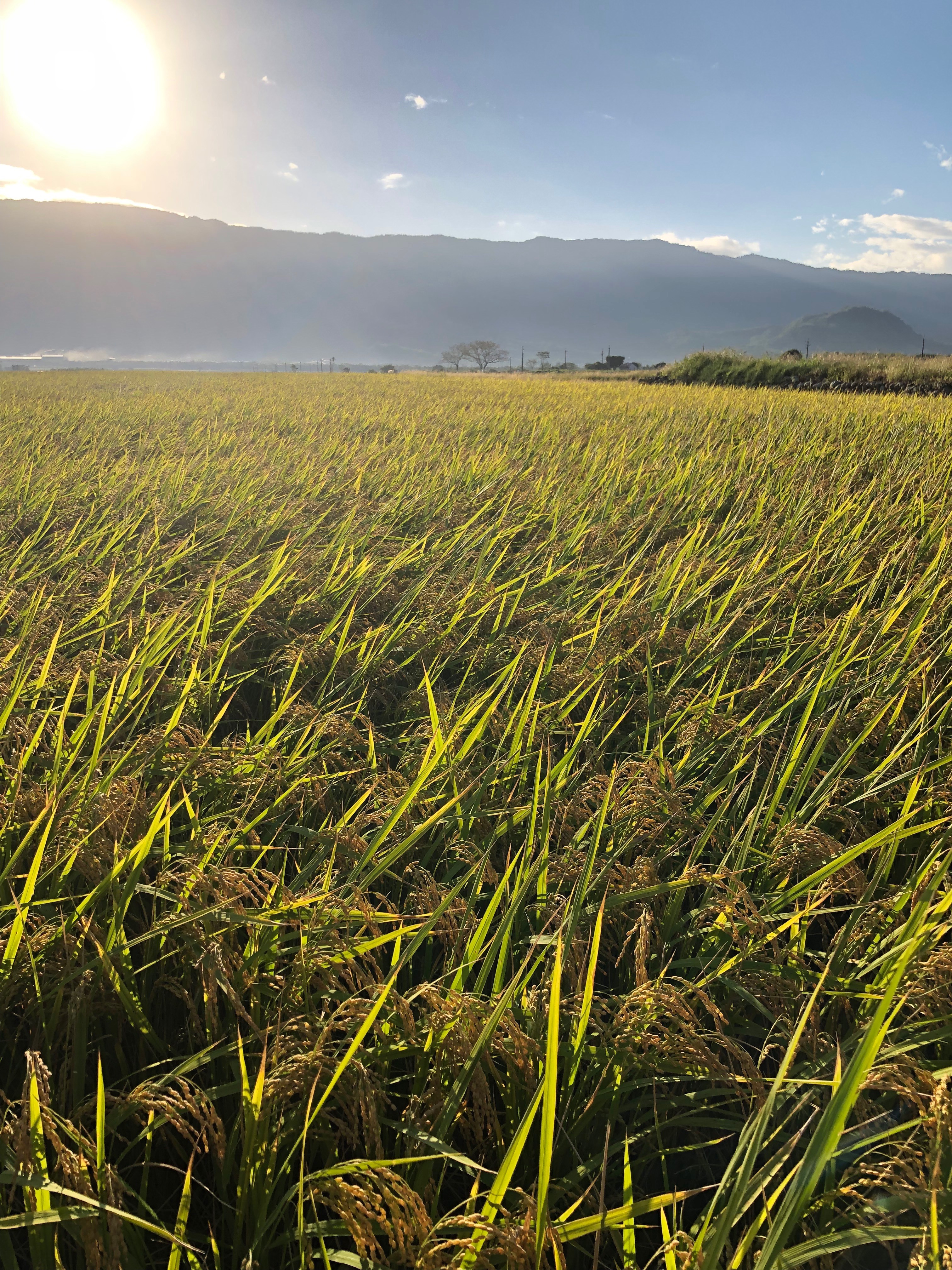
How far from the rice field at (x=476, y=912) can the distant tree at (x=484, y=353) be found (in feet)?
398

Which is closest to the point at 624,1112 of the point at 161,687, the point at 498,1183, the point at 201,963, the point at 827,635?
the point at 498,1183

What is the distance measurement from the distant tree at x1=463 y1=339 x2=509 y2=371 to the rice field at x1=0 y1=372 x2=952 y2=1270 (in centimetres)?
12146

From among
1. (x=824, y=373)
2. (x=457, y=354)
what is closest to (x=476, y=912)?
(x=824, y=373)

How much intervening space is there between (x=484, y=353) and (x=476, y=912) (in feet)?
443

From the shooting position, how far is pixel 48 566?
2.83m

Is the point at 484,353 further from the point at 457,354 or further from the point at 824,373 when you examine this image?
the point at 824,373

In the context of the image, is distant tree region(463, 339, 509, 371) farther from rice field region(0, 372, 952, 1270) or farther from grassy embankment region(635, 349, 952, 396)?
rice field region(0, 372, 952, 1270)

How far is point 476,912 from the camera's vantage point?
1.22m

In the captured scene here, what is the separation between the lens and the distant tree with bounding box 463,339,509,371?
118812 mm

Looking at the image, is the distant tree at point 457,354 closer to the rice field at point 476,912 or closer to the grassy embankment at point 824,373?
the grassy embankment at point 824,373

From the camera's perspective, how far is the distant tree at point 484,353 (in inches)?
4678

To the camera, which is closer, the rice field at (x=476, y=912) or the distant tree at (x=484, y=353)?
the rice field at (x=476, y=912)

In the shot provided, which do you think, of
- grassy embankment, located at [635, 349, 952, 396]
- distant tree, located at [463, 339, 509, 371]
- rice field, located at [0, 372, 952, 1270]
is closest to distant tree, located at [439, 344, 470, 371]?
distant tree, located at [463, 339, 509, 371]

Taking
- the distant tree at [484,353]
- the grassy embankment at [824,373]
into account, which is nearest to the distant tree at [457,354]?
the distant tree at [484,353]
